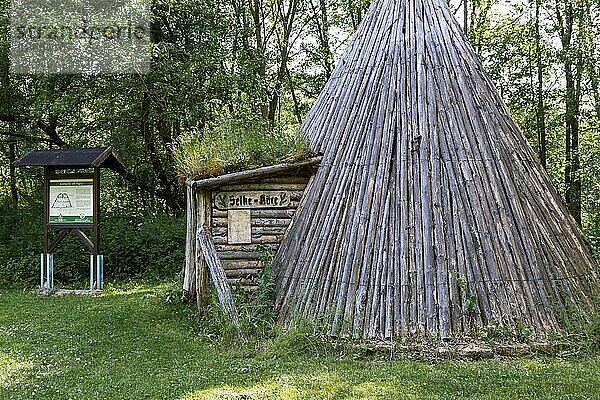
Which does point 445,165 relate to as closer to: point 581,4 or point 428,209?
point 428,209

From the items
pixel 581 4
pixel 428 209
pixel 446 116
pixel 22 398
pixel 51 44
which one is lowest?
pixel 22 398

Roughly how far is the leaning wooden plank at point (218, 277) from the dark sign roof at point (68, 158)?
4844mm

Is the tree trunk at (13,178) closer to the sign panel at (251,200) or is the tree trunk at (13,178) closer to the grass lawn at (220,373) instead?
the grass lawn at (220,373)

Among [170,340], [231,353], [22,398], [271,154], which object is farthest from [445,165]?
[22,398]

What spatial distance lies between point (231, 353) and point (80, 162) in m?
6.81

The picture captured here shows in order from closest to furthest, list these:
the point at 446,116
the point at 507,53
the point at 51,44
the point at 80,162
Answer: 1. the point at 446,116
2. the point at 80,162
3. the point at 51,44
4. the point at 507,53

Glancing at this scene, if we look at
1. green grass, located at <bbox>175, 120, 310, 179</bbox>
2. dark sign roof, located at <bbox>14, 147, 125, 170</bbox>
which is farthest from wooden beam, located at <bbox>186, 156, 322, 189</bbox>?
dark sign roof, located at <bbox>14, 147, 125, 170</bbox>

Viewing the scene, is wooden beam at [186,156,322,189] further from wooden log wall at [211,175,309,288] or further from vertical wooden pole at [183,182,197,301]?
vertical wooden pole at [183,182,197,301]

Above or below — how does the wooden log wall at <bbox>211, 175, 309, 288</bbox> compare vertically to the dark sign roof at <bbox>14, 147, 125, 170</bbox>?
below

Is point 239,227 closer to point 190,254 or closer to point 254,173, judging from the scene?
point 254,173

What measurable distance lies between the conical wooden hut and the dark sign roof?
5.70 m

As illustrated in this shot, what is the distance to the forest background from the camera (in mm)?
15383

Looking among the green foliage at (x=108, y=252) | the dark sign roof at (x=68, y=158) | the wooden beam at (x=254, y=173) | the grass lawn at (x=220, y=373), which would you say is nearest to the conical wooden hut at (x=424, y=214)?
the wooden beam at (x=254, y=173)

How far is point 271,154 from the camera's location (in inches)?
336
